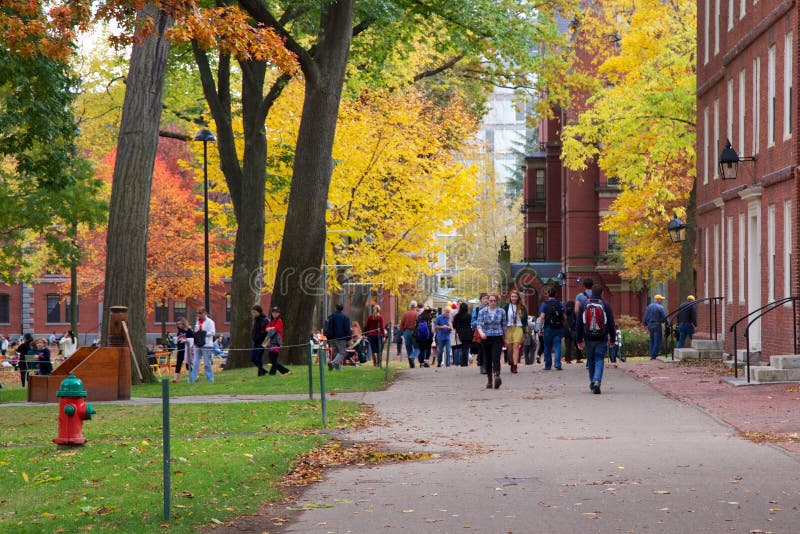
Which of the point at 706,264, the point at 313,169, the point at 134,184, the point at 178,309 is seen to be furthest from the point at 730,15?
the point at 178,309

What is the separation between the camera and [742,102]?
28203mm

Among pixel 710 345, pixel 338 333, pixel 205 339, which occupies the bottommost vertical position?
pixel 710 345

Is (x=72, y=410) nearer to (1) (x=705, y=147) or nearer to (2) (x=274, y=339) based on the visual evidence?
(2) (x=274, y=339)

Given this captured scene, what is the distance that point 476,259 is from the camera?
320ft

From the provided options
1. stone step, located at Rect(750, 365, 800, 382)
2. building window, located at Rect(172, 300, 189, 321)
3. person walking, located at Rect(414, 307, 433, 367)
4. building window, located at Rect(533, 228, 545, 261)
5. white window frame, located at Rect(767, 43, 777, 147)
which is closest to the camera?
stone step, located at Rect(750, 365, 800, 382)

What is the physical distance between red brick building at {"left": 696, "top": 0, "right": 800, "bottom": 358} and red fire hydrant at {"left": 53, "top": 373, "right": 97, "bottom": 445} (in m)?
14.0

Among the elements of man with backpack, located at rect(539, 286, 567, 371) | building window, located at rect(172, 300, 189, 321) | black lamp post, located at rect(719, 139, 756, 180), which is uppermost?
black lamp post, located at rect(719, 139, 756, 180)

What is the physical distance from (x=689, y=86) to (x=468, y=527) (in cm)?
3168

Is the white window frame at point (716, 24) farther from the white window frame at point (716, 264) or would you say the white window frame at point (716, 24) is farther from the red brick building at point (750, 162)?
the white window frame at point (716, 264)

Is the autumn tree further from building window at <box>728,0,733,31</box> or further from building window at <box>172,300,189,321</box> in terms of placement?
building window at <box>172,300,189,321</box>

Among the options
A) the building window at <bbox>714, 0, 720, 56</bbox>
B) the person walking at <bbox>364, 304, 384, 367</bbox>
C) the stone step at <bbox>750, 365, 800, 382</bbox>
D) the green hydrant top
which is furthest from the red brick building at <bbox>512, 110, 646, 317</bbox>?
the green hydrant top

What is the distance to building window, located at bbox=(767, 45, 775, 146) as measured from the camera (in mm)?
25219

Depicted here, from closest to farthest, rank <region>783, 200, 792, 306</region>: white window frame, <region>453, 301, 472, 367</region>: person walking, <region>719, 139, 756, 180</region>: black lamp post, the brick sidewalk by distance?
the brick sidewalk
<region>783, 200, 792, 306</region>: white window frame
<region>719, 139, 756, 180</region>: black lamp post
<region>453, 301, 472, 367</region>: person walking

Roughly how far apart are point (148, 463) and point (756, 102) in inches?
710
